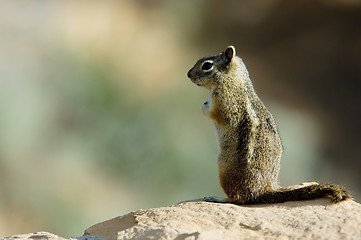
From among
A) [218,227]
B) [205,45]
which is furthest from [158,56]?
[218,227]

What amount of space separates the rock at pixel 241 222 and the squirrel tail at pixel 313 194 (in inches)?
2.4

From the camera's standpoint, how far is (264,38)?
62.5 ft

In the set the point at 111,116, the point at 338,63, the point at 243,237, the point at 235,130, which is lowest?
the point at 243,237

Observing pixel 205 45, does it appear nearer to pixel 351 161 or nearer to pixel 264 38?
pixel 264 38

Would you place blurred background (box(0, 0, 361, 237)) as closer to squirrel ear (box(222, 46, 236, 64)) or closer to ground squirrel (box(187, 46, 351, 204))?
squirrel ear (box(222, 46, 236, 64))

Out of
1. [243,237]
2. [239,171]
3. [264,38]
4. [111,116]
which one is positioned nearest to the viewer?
[243,237]

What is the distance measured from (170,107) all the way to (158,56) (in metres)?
1.66

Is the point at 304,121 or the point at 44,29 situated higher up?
the point at 44,29

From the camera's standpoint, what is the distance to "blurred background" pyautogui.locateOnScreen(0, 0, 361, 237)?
1529 centimetres

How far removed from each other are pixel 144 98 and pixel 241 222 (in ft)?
38.9

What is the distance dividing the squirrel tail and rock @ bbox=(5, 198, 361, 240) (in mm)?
67

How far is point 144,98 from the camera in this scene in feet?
56.0

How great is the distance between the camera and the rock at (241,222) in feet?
16.8

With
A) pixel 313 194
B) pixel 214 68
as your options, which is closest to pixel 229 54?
pixel 214 68
